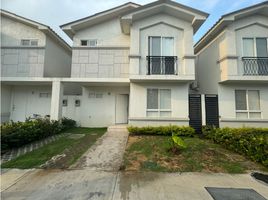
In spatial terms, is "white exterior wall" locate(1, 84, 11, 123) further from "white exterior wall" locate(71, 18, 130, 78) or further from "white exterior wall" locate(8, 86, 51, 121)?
"white exterior wall" locate(71, 18, 130, 78)

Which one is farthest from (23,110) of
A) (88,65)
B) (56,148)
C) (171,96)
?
(171,96)

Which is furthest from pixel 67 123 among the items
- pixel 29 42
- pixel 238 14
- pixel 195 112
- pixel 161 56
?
pixel 238 14

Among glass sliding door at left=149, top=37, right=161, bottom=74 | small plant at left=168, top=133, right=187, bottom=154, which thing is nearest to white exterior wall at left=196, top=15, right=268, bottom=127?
glass sliding door at left=149, top=37, right=161, bottom=74

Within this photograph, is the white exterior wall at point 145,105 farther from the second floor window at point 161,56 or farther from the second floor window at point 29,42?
the second floor window at point 29,42

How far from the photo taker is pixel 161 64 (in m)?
12.3

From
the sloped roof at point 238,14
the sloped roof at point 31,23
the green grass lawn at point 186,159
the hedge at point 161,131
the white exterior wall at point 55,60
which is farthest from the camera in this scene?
the white exterior wall at point 55,60

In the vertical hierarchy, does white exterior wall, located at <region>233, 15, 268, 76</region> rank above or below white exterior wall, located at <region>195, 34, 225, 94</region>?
above

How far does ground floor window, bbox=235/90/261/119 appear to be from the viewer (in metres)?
12.4

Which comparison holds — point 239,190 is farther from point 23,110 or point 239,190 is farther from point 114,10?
point 23,110

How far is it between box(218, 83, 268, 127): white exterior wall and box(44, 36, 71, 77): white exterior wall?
40.0ft

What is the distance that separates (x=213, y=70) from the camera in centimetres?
1394

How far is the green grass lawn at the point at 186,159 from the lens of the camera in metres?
6.80

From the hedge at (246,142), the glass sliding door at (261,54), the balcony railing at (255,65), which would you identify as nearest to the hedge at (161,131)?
the hedge at (246,142)

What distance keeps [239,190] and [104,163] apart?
175 inches
